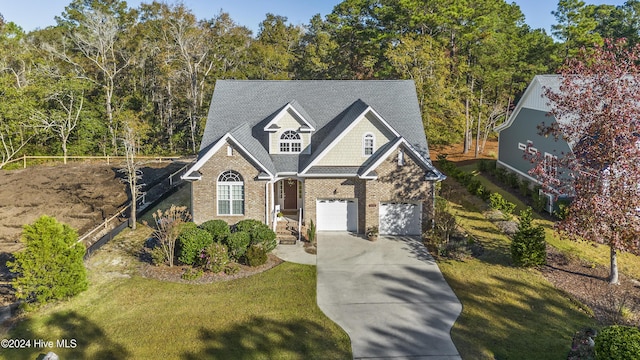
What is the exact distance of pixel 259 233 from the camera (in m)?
19.3

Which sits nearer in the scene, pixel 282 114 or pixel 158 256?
pixel 158 256

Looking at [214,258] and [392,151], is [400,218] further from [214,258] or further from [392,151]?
[214,258]

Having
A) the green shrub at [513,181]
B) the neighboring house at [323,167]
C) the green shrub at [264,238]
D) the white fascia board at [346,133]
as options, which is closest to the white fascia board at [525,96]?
the green shrub at [513,181]

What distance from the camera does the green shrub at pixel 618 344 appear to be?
10.3 m

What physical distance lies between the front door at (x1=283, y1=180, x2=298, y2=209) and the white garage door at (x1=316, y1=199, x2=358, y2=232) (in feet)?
9.74

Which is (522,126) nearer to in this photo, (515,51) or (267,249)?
(515,51)

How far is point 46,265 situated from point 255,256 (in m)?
7.45

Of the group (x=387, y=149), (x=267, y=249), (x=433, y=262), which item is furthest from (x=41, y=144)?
(x=433, y=262)

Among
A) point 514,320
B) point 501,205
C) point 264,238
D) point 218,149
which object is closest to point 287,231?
point 264,238

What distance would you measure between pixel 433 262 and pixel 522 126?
51.4 ft

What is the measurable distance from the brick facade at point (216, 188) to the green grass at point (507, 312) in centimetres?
900

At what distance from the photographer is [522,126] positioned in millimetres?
29500

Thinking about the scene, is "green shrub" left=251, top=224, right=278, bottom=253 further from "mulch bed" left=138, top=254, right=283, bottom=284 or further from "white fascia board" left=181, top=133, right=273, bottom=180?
"white fascia board" left=181, top=133, right=273, bottom=180

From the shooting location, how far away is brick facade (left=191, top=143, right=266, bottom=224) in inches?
821
